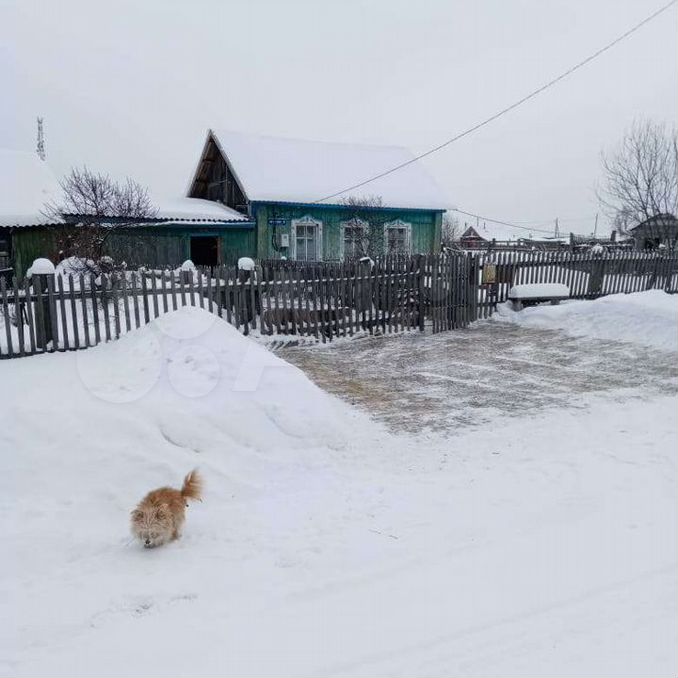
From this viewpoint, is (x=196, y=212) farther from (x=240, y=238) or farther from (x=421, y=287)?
(x=421, y=287)

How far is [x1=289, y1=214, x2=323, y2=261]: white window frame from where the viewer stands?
21328mm

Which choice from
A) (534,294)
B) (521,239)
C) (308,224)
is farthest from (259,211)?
(521,239)

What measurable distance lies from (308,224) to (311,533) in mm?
18693

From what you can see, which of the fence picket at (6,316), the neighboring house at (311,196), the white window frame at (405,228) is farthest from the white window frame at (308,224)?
the fence picket at (6,316)

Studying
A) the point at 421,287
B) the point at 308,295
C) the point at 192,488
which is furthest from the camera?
the point at 421,287

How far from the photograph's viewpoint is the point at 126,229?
59.0 feet

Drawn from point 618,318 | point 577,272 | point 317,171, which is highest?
point 317,171

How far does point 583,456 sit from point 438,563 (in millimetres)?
2404

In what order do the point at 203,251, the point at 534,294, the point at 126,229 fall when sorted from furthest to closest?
1. the point at 203,251
2. the point at 126,229
3. the point at 534,294

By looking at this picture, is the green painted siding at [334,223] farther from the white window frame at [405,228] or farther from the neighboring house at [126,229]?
the neighboring house at [126,229]

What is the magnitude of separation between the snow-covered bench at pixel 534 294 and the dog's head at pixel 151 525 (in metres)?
11.6

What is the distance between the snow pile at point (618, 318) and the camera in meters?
10.6

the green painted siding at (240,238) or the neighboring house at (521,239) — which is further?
the neighboring house at (521,239)

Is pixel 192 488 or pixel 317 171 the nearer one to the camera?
pixel 192 488
